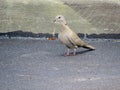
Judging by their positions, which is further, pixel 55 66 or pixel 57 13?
pixel 57 13

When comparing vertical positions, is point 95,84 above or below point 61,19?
below

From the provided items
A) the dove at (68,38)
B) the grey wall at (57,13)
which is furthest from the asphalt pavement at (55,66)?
the grey wall at (57,13)

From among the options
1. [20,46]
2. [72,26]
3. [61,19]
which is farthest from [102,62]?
[72,26]

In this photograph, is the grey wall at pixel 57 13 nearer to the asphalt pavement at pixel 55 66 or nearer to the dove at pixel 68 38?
the asphalt pavement at pixel 55 66

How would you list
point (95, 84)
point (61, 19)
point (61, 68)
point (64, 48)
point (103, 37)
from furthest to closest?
point (103, 37) < point (64, 48) < point (61, 19) < point (61, 68) < point (95, 84)

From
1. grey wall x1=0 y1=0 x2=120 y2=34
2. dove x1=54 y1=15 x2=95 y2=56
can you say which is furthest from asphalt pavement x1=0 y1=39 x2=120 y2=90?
grey wall x1=0 y1=0 x2=120 y2=34

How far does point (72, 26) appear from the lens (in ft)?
35.3

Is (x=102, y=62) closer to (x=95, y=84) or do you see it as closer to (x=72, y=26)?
(x=95, y=84)

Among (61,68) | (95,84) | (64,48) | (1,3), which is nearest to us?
(95,84)

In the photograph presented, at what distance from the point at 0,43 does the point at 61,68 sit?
2362mm

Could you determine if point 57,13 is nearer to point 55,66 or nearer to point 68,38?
point 68,38

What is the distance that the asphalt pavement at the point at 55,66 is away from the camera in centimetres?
681

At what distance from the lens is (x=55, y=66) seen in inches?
310

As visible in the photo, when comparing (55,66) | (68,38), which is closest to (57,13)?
(68,38)
